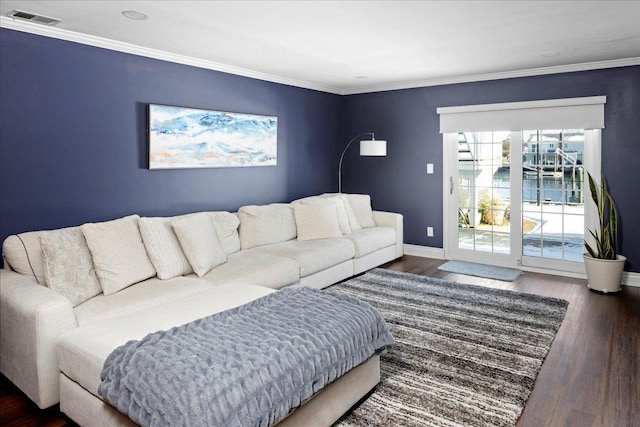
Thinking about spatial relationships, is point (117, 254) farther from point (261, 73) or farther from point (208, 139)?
point (261, 73)

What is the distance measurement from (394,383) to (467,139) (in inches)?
155

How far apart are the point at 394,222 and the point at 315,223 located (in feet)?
4.23

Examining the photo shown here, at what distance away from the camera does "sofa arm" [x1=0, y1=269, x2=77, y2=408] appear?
248 cm

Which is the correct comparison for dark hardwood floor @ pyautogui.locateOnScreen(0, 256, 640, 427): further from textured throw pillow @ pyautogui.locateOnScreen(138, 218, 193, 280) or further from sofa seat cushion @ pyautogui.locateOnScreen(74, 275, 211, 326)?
textured throw pillow @ pyautogui.locateOnScreen(138, 218, 193, 280)

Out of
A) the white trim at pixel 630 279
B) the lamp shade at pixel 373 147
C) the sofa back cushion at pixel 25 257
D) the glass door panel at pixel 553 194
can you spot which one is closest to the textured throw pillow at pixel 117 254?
the sofa back cushion at pixel 25 257

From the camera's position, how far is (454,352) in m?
3.22

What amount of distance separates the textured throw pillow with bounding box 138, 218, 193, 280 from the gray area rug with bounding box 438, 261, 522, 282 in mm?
3252

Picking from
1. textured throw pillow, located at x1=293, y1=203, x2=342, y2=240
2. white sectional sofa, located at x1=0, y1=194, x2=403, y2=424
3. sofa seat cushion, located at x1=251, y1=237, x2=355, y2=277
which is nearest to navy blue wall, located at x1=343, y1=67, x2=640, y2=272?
textured throw pillow, located at x1=293, y1=203, x2=342, y2=240

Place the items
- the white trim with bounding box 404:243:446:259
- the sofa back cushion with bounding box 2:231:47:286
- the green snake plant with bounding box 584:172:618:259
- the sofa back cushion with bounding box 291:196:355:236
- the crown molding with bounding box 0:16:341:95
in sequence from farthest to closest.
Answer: the white trim with bounding box 404:243:446:259 < the sofa back cushion with bounding box 291:196:355:236 < the green snake plant with bounding box 584:172:618:259 < the crown molding with bounding box 0:16:341:95 < the sofa back cushion with bounding box 2:231:47:286

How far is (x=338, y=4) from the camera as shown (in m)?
3.00

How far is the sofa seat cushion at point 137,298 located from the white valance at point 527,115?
389 centimetres

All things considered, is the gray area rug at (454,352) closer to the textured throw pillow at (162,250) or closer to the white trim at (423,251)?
the white trim at (423,251)

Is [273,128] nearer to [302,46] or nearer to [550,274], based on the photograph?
[302,46]

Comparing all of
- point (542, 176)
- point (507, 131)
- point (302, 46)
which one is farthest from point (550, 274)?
point (302, 46)
